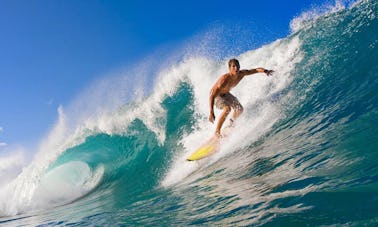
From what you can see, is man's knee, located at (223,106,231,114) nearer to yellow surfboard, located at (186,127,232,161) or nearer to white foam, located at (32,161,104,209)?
yellow surfboard, located at (186,127,232,161)

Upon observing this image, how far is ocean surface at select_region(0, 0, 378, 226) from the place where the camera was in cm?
326

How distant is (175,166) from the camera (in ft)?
27.9

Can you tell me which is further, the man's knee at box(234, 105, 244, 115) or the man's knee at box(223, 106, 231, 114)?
the man's knee at box(234, 105, 244, 115)

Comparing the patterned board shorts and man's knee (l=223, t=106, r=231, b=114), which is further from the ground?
the patterned board shorts

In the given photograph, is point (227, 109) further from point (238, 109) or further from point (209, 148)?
point (209, 148)

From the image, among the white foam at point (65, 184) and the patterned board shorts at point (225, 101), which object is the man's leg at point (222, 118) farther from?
the white foam at point (65, 184)

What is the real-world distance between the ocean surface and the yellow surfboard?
15 centimetres

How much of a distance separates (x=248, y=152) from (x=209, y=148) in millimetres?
1534

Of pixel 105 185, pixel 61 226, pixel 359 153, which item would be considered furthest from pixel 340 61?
pixel 105 185

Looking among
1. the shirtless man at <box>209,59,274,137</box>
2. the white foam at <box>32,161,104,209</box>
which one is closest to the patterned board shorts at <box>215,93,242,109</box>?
the shirtless man at <box>209,59,274,137</box>

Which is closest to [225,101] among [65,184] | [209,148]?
[209,148]

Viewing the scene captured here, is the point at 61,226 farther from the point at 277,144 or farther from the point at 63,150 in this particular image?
the point at 63,150

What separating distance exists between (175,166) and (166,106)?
18.2 feet

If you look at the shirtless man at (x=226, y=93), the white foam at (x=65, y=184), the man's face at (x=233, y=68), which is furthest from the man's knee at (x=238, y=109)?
the white foam at (x=65, y=184)
